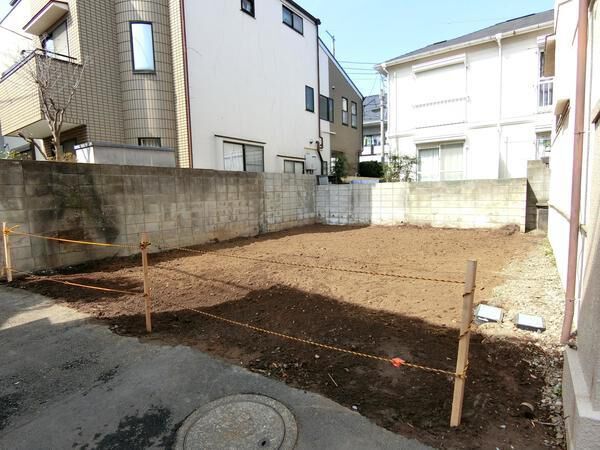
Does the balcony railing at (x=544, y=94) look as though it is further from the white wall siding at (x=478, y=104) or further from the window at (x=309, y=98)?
the window at (x=309, y=98)

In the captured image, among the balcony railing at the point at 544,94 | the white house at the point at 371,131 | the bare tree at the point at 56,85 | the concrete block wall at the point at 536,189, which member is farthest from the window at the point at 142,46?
the white house at the point at 371,131

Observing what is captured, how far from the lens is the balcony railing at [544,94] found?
10.4 metres

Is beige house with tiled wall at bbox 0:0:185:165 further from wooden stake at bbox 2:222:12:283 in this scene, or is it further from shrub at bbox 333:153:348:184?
shrub at bbox 333:153:348:184

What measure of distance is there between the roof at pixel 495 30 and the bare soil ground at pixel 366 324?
8298mm

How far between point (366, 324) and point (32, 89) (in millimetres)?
9429

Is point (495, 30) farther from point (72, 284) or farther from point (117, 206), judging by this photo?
point (72, 284)

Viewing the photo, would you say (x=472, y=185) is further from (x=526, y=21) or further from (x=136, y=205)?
(x=136, y=205)

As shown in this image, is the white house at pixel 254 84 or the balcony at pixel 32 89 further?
the white house at pixel 254 84

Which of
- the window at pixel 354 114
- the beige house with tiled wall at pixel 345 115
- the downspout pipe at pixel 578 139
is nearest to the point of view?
the downspout pipe at pixel 578 139

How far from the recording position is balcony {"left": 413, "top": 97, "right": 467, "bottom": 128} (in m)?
11.9

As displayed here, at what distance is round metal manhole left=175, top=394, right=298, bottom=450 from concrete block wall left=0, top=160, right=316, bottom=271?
473 centimetres

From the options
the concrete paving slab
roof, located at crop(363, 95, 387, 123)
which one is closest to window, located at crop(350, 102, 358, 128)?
roof, located at crop(363, 95, 387, 123)

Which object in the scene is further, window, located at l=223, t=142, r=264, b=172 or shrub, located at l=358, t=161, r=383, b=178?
shrub, located at l=358, t=161, r=383, b=178

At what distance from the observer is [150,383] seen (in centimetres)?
240
